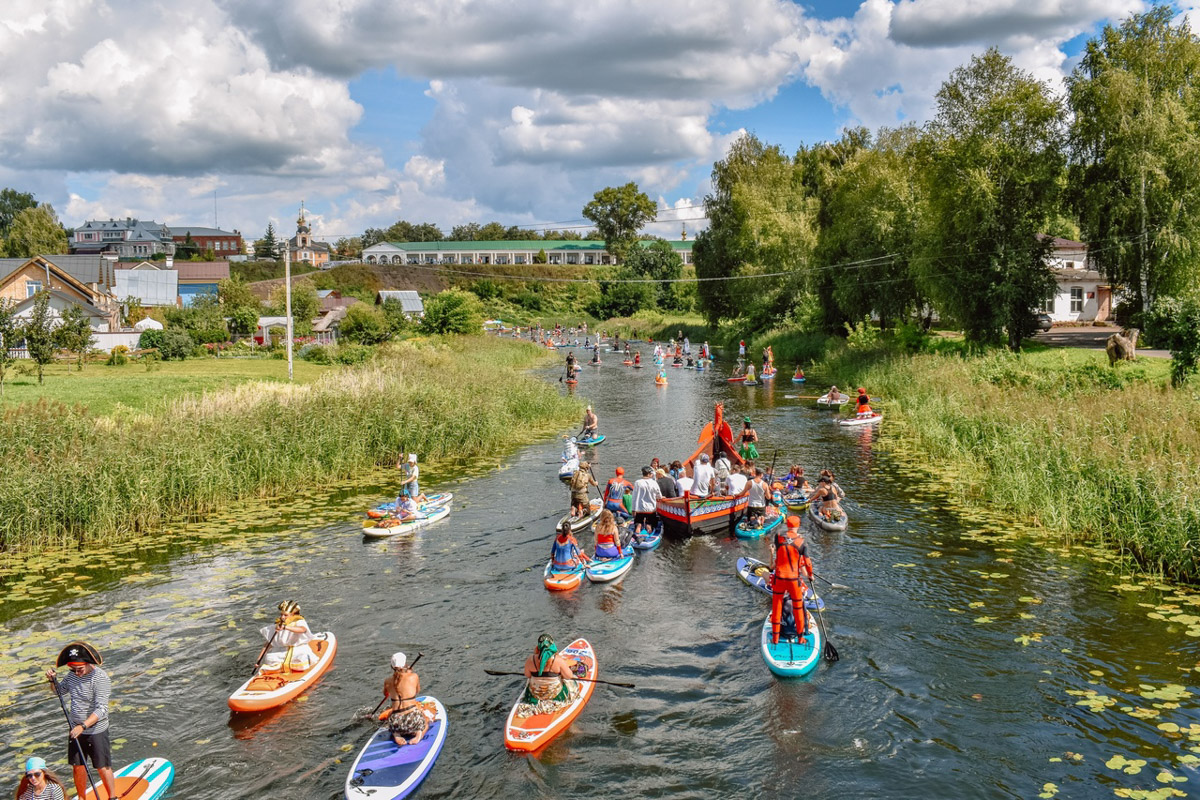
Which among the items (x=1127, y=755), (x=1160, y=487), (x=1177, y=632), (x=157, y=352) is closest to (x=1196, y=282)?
(x=1160, y=487)

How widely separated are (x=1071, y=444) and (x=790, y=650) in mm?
12617

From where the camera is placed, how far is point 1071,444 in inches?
848

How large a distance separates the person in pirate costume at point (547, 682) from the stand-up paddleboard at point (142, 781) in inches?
185

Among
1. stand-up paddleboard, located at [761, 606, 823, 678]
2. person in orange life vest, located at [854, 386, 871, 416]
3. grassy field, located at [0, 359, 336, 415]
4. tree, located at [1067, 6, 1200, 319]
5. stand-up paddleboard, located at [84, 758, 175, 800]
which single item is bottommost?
stand-up paddleboard, located at [84, 758, 175, 800]

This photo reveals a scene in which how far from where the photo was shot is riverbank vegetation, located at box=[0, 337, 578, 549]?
63.3 ft

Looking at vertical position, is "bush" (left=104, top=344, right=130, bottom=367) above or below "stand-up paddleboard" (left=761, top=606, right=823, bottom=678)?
above

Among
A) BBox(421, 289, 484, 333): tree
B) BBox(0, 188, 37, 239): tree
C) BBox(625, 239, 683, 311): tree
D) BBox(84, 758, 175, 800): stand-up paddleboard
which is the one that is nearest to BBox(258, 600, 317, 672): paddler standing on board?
BBox(84, 758, 175, 800): stand-up paddleboard

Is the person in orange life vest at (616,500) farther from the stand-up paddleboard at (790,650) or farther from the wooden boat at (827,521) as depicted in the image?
the stand-up paddleboard at (790,650)

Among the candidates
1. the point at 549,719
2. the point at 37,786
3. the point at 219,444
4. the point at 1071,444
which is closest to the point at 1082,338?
the point at 1071,444

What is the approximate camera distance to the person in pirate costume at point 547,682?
39.8 ft

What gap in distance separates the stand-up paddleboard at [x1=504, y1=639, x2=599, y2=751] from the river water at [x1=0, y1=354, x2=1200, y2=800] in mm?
223

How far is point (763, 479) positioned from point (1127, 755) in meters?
12.1

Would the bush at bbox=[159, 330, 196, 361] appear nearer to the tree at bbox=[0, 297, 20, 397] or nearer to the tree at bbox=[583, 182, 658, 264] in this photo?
the tree at bbox=[0, 297, 20, 397]

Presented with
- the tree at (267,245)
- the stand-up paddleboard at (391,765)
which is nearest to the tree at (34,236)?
the tree at (267,245)
